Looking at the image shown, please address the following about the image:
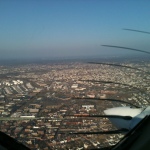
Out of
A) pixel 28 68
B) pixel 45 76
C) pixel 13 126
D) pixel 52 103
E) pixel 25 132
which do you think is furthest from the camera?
pixel 28 68

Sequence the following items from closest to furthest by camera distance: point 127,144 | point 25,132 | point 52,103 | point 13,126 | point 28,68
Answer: point 127,144 → point 25,132 → point 13,126 → point 52,103 → point 28,68

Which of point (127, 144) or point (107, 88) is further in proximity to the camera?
point (107, 88)

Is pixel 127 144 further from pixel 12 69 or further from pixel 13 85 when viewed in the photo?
pixel 12 69

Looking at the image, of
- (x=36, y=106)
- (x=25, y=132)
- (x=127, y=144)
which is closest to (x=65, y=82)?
(x=36, y=106)

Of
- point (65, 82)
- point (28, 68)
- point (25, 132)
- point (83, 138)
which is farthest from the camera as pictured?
point (28, 68)

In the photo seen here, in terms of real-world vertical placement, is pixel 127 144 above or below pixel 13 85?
above

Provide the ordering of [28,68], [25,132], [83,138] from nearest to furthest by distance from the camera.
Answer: [83,138] → [25,132] → [28,68]

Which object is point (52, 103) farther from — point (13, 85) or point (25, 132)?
point (13, 85)

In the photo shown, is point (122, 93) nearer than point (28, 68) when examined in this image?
Yes

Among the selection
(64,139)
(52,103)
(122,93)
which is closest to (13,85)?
(52,103)
